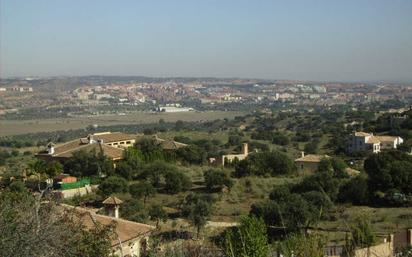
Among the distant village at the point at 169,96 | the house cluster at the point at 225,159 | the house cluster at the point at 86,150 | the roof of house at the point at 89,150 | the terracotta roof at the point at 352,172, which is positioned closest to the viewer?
the house cluster at the point at 86,150

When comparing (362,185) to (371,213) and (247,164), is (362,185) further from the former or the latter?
(247,164)

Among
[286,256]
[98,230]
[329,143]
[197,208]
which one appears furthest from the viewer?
[329,143]

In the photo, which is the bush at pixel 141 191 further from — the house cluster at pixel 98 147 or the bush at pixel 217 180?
the house cluster at pixel 98 147

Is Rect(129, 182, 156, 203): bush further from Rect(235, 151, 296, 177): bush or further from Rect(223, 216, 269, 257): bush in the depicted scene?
Rect(223, 216, 269, 257): bush

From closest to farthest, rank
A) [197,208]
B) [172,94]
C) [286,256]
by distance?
1. [286,256]
2. [197,208]
3. [172,94]

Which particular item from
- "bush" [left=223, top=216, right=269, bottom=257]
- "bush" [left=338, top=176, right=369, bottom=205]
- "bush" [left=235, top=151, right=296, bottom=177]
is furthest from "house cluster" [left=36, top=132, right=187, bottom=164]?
"bush" [left=223, top=216, right=269, bottom=257]

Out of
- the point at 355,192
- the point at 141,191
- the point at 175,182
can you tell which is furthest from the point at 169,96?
the point at 355,192

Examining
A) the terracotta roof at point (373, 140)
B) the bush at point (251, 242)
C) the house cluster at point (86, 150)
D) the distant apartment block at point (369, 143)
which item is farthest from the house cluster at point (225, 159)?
the bush at point (251, 242)

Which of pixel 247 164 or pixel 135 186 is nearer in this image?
pixel 135 186

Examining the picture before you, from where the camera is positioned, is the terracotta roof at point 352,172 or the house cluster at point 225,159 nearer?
the terracotta roof at point 352,172

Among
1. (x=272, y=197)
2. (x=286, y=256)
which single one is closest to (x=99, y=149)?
(x=272, y=197)
